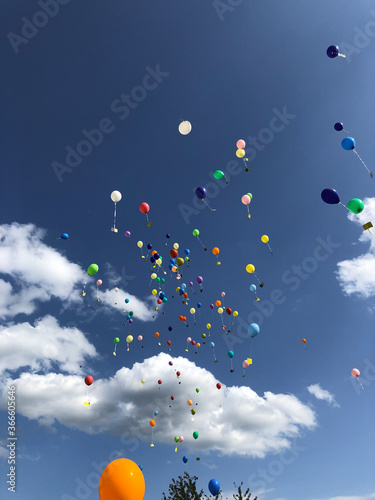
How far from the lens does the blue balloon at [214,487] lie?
35.8 ft

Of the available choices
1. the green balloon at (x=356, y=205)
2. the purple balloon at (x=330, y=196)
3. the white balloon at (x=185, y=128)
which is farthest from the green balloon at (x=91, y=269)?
the green balloon at (x=356, y=205)

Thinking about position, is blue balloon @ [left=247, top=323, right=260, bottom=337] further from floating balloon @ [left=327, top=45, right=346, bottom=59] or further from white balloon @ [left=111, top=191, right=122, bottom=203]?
floating balloon @ [left=327, top=45, right=346, bottom=59]

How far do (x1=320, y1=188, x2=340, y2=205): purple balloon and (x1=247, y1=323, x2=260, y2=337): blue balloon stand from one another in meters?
5.17

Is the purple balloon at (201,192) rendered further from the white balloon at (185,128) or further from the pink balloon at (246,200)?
the white balloon at (185,128)

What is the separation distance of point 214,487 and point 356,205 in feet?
33.1

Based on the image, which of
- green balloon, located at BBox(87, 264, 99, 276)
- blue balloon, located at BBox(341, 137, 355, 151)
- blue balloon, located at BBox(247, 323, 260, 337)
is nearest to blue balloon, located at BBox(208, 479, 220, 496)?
blue balloon, located at BBox(247, 323, 260, 337)

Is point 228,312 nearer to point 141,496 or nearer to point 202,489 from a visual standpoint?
point 202,489

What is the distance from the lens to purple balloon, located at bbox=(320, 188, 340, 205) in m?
8.97

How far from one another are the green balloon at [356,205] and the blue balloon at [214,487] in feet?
32.3

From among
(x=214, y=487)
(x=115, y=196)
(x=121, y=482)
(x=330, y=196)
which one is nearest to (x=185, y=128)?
(x=115, y=196)

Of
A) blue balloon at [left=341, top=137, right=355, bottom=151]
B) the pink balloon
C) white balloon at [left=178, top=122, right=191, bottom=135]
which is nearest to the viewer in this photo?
blue balloon at [left=341, top=137, right=355, bottom=151]

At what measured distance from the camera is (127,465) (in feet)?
17.8

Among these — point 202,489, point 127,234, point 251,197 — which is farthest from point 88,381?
point 251,197

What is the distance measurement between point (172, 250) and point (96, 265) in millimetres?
3885
